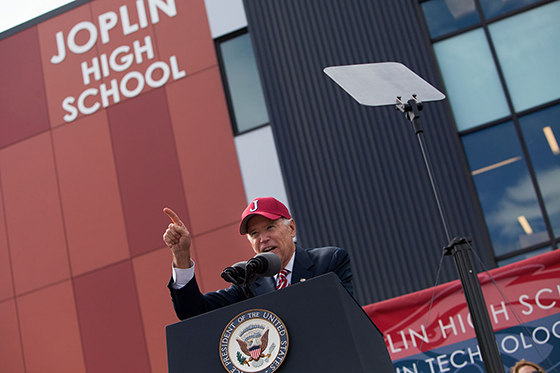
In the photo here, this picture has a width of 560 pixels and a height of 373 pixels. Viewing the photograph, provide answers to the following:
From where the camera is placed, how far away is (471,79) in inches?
314

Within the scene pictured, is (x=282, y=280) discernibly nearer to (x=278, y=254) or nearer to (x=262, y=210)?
(x=278, y=254)

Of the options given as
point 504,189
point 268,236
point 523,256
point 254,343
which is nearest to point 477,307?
point 268,236

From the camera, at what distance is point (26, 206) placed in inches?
372

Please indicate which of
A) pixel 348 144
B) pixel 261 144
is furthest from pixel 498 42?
pixel 261 144

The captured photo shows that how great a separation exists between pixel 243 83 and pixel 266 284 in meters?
7.11

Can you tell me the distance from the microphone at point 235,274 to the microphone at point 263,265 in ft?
0.10

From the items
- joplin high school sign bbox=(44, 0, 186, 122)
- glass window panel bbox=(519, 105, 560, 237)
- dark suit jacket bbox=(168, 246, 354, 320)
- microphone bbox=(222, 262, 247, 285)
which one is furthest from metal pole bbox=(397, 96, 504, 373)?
joplin high school sign bbox=(44, 0, 186, 122)

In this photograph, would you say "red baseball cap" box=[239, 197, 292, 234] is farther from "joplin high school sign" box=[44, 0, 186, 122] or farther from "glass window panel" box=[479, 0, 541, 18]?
"joplin high school sign" box=[44, 0, 186, 122]

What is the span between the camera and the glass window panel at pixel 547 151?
732 cm

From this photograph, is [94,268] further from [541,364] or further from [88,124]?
[541,364]

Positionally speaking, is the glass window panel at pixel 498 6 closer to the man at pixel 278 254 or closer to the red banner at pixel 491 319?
the red banner at pixel 491 319

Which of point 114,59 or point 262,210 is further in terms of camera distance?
point 114,59

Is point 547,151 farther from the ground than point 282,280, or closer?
farther from the ground

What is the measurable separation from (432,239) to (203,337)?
619 cm
